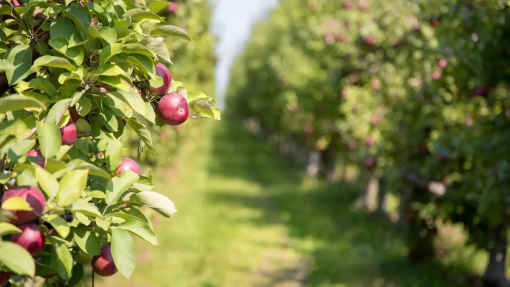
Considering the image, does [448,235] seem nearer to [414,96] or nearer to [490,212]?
[414,96]

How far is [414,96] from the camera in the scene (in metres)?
7.05

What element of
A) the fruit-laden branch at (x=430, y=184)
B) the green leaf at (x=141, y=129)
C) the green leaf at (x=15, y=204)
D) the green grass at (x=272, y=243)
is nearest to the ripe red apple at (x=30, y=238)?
the green leaf at (x=15, y=204)

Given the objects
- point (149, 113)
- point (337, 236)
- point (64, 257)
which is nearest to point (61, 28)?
point (149, 113)

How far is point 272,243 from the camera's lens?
10.4m

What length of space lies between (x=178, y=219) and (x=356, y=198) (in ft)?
18.5

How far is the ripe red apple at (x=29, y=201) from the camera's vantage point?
1503 mm

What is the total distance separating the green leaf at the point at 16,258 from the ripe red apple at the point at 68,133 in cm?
47

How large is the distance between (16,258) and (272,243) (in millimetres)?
9144

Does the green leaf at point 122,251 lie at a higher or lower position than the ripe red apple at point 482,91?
lower

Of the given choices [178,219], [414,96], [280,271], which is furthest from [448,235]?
[178,219]

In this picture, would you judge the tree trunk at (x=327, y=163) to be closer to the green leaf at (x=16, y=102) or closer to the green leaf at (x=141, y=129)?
the green leaf at (x=141, y=129)

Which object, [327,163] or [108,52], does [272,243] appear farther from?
[327,163]

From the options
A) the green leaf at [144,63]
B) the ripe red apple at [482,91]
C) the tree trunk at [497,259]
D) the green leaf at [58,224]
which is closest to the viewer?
the green leaf at [58,224]

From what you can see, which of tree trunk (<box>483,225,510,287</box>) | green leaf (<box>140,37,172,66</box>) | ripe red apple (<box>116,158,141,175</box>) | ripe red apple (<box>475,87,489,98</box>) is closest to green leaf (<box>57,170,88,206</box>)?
ripe red apple (<box>116,158,141,175</box>)
